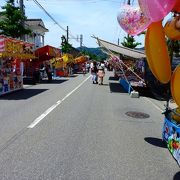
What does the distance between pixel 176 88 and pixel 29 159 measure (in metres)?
2.98

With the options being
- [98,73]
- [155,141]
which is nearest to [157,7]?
[155,141]

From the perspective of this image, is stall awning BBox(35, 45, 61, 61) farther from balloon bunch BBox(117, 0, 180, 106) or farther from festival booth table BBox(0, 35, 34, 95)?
balloon bunch BBox(117, 0, 180, 106)

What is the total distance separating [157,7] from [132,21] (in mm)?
1370

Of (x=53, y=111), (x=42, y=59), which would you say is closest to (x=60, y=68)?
(x=42, y=59)

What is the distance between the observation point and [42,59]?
1161 inches

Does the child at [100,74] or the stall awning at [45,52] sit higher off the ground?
the stall awning at [45,52]

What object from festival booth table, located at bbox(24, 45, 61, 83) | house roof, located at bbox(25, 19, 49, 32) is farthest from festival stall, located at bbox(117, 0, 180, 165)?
house roof, located at bbox(25, 19, 49, 32)

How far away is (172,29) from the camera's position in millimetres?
5609

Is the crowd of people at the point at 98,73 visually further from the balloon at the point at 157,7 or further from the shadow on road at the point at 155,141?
the balloon at the point at 157,7

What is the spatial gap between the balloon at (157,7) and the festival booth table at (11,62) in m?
11.8

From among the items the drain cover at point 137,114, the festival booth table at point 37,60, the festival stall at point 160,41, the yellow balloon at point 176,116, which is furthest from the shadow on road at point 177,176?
the festival booth table at point 37,60

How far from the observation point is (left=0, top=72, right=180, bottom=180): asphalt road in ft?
18.6

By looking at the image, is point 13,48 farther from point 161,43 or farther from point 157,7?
point 157,7

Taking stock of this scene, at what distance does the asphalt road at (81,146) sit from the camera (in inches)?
223
